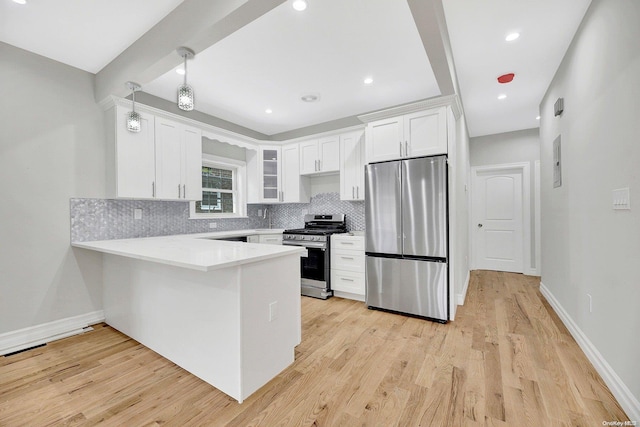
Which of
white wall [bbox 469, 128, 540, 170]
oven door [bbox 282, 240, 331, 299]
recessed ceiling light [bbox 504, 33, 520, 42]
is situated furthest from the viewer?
white wall [bbox 469, 128, 540, 170]

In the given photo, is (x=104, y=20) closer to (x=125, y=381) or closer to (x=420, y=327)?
(x=125, y=381)

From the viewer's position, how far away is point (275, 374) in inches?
76.6

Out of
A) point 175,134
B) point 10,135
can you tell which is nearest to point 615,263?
point 175,134

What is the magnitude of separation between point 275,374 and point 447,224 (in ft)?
7.19

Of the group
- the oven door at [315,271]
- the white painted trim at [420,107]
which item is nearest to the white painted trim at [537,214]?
the white painted trim at [420,107]

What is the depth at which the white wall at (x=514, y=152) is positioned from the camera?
16.0ft

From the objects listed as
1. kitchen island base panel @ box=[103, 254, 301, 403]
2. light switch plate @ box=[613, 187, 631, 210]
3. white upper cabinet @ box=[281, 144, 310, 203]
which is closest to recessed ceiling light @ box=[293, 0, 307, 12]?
kitchen island base panel @ box=[103, 254, 301, 403]

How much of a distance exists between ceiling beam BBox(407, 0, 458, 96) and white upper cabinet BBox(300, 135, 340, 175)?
1867 millimetres

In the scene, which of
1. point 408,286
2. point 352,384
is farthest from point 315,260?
point 352,384

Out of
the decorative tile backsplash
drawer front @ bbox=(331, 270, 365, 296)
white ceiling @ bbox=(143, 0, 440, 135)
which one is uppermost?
white ceiling @ bbox=(143, 0, 440, 135)

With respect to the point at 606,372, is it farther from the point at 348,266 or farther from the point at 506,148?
the point at 506,148

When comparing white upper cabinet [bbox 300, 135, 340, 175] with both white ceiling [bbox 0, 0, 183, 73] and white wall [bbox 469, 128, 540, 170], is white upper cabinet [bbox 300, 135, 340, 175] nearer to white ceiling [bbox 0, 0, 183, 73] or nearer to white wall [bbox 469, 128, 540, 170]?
white ceiling [bbox 0, 0, 183, 73]

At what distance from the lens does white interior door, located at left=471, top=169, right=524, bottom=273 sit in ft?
16.5

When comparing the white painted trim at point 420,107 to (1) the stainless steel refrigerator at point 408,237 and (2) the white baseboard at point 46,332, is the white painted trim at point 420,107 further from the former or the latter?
(2) the white baseboard at point 46,332
